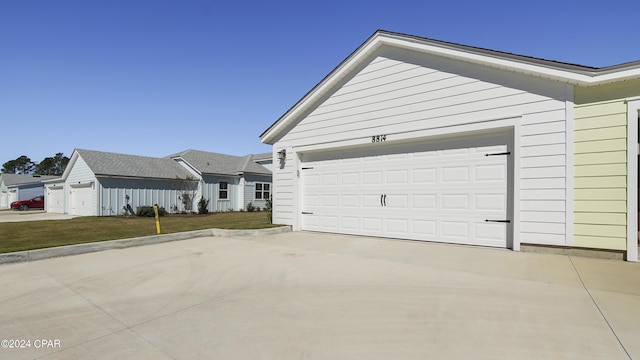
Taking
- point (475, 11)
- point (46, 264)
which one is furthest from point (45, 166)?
point (475, 11)

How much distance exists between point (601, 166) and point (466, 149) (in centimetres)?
238

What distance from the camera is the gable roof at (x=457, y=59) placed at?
222 inches

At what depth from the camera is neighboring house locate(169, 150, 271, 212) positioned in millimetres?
23703

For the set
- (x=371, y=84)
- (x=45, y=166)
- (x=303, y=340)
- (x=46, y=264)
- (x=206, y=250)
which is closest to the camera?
(x=303, y=340)

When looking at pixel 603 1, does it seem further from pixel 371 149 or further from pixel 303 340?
pixel 303 340

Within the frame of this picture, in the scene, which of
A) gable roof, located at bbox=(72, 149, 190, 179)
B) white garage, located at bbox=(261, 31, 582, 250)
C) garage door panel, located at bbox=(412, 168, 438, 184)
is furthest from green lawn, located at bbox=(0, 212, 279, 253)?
gable roof, located at bbox=(72, 149, 190, 179)

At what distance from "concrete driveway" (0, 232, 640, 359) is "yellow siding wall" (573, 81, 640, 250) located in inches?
23.7

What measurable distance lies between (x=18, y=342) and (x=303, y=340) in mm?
2632

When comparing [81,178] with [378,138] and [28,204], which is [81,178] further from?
[378,138]

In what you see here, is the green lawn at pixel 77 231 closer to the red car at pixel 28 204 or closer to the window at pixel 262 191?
the window at pixel 262 191

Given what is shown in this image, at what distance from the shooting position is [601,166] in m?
5.68

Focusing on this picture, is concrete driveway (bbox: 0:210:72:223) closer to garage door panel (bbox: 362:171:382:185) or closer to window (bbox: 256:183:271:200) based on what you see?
window (bbox: 256:183:271:200)

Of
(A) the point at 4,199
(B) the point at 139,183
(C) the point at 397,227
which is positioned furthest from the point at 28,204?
(C) the point at 397,227

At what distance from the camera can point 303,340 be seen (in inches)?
108
